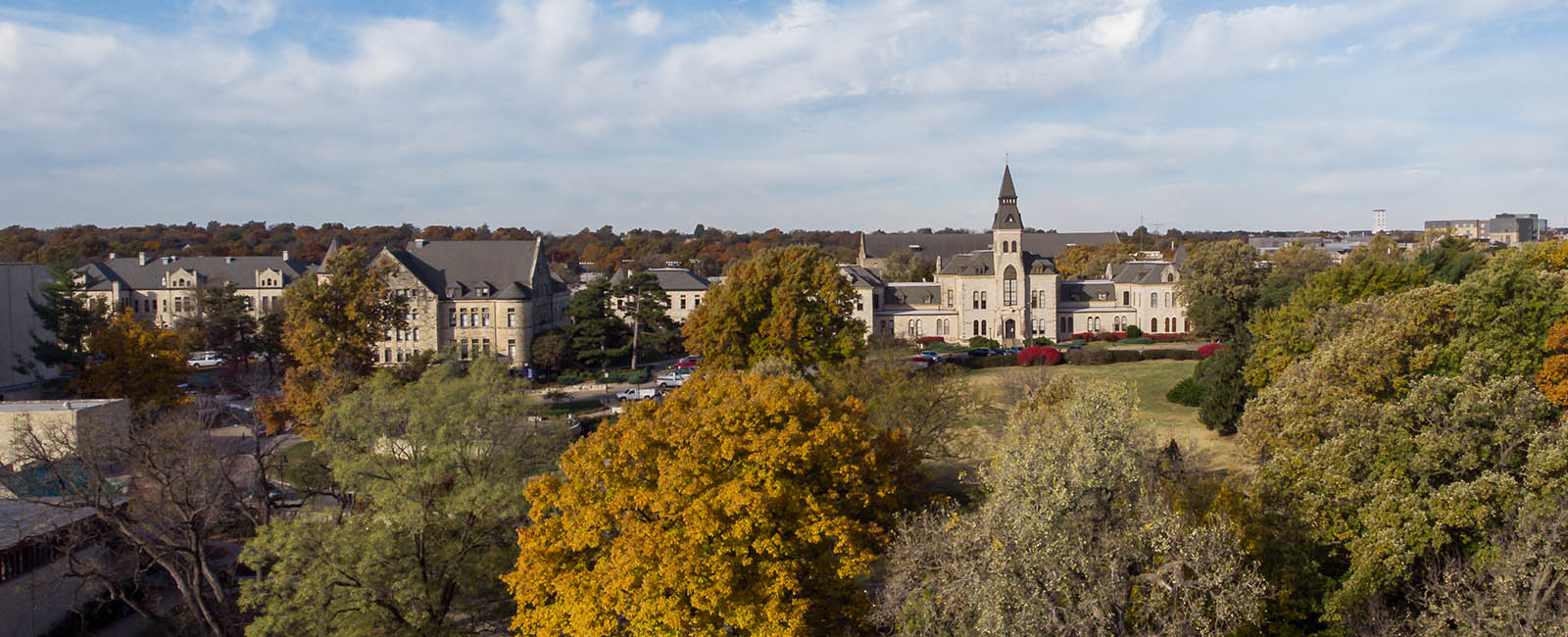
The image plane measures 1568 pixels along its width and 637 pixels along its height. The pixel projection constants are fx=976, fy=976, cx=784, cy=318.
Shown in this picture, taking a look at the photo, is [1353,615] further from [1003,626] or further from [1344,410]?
[1003,626]

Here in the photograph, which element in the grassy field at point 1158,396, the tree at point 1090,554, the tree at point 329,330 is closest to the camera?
the tree at point 1090,554

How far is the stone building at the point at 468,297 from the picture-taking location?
57375mm

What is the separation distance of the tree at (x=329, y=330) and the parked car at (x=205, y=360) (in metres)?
23.0

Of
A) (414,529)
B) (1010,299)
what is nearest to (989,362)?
(1010,299)

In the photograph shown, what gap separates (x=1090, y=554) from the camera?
14.0 metres

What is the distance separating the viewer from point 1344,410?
60.2ft

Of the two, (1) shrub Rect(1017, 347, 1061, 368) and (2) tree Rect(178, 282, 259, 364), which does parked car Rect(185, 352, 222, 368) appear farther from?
(1) shrub Rect(1017, 347, 1061, 368)

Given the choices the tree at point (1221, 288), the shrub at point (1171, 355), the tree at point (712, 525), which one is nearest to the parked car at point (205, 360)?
the tree at point (712, 525)

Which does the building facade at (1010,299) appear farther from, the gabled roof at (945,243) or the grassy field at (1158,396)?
the gabled roof at (945,243)

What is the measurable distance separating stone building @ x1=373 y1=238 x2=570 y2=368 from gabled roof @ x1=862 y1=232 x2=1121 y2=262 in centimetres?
5682

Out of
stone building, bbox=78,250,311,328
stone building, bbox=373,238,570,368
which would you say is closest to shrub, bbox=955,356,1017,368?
stone building, bbox=373,238,570,368

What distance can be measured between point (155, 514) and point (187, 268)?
196 ft

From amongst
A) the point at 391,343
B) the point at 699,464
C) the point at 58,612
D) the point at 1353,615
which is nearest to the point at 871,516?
the point at 699,464

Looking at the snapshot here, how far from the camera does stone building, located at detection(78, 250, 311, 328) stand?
225 ft
